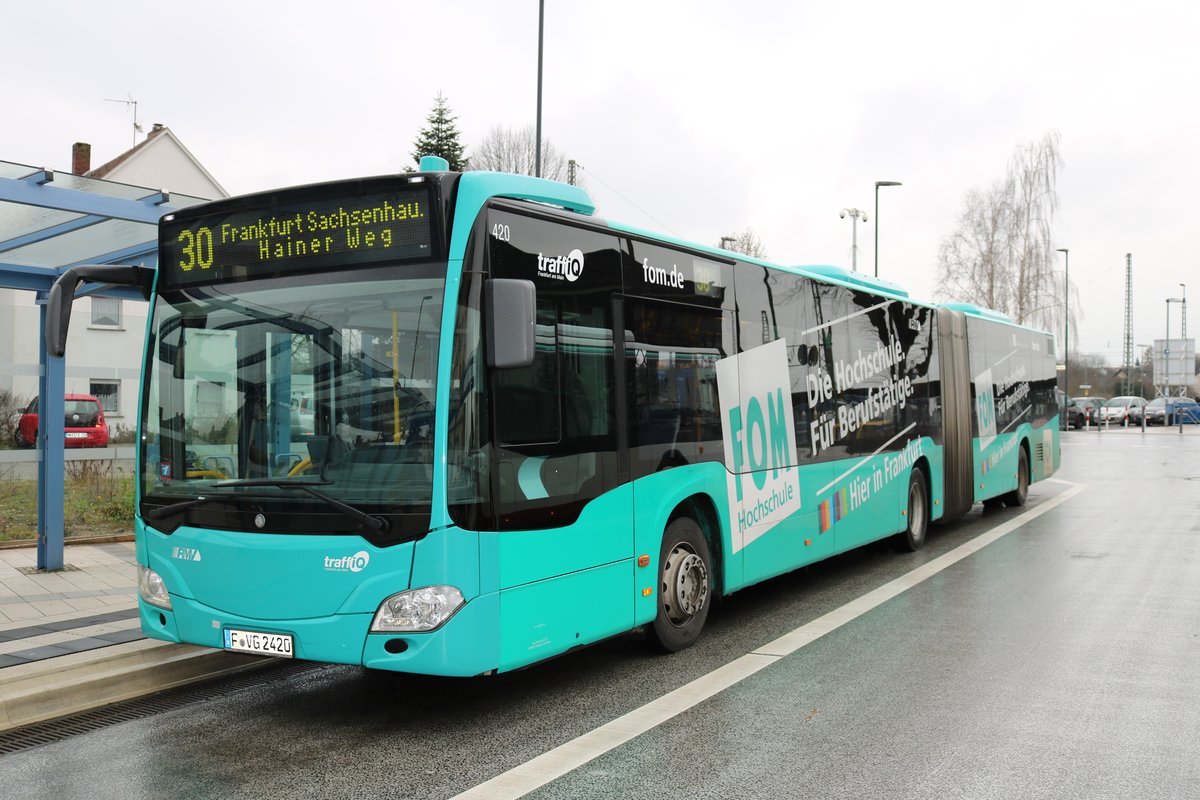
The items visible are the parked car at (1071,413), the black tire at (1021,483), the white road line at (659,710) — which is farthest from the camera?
the parked car at (1071,413)

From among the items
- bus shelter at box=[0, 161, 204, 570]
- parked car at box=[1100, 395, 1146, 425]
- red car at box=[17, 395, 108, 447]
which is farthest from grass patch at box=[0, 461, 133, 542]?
parked car at box=[1100, 395, 1146, 425]

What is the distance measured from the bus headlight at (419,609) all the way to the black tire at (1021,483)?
1311cm

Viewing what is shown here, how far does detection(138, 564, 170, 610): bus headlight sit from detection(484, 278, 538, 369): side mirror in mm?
2343

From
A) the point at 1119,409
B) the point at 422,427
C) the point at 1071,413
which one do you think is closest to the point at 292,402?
the point at 422,427

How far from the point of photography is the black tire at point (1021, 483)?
16.2 metres

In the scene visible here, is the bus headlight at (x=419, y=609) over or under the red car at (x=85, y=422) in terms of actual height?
under

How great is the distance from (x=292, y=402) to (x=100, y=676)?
213cm

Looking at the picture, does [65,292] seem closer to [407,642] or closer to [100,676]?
[100,676]

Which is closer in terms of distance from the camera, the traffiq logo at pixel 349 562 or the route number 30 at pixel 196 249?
the traffiq logo at pixel 349 562

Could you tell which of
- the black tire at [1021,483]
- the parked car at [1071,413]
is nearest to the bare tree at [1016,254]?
the parked car at [1071,413]

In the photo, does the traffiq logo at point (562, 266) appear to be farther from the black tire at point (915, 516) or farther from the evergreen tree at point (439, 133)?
the evergreen tree at point (439, 133)

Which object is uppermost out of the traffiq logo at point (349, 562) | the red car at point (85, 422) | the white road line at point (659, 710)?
the red car at point (85, 422)

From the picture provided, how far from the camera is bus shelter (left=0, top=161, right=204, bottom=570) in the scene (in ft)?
24.7

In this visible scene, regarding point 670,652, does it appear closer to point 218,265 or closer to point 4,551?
point 218,265
